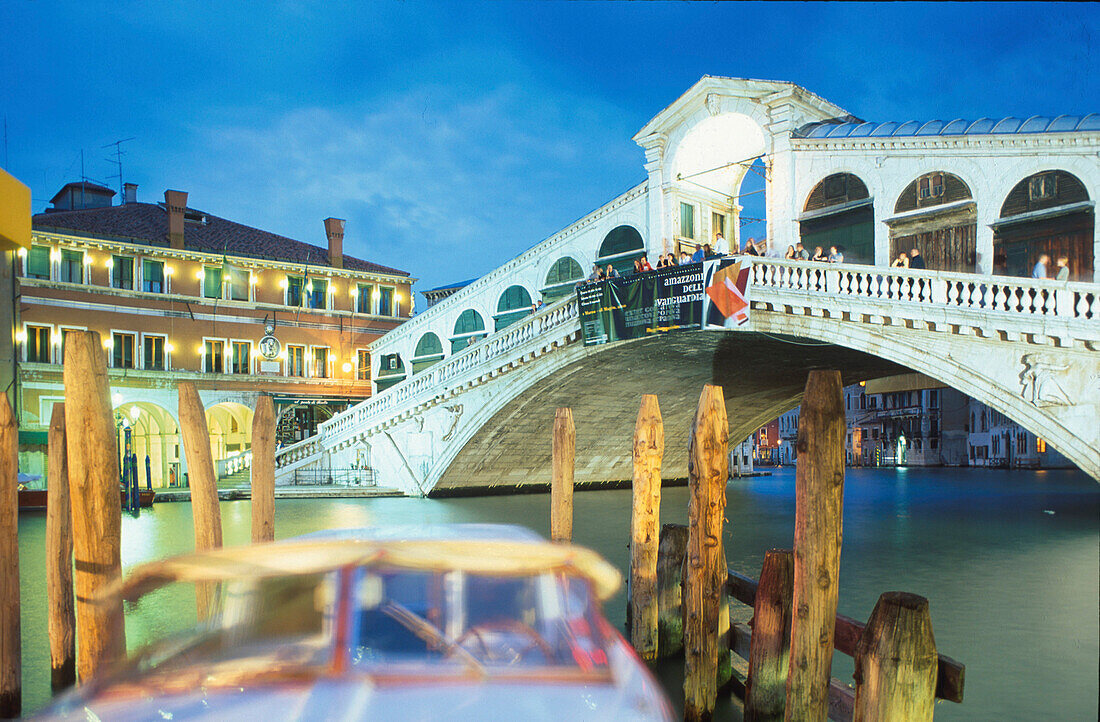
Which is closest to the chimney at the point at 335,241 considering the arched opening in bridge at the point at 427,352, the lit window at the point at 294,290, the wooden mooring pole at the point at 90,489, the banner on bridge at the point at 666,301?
the lit window at the point at 294,290

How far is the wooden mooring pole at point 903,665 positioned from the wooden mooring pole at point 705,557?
1974mm

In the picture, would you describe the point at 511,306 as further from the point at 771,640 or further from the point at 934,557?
the point at 771,640

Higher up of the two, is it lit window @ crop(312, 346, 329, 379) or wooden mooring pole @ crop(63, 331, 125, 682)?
lit window @ crop(312, 346, 329, 379)

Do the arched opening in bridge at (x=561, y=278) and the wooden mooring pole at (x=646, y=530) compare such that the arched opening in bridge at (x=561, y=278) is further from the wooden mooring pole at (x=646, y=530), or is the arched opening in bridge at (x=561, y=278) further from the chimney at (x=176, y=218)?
the wooden mooring pole at (x=646, y=530)

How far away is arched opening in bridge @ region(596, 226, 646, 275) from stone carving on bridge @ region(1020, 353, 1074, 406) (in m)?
10.2

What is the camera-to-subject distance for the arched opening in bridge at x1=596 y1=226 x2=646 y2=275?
832 inches

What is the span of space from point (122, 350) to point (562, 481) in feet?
72.5

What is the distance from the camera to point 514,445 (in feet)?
77.7

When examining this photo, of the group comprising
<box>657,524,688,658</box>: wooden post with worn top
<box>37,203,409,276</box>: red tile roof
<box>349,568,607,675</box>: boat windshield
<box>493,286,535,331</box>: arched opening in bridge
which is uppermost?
<box>37,203,409,276</box>: red tile roof

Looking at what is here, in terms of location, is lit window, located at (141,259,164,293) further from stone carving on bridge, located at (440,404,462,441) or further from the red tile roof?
stone carving on bridge, located at (440,404,462,441)

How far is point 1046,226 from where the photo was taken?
46.2ft

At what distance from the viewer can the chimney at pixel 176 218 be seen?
2606 centimetres

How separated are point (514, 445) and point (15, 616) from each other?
1873cm

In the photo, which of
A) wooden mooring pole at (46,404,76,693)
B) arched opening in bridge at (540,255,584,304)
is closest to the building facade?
arched opening in bridge at (540,255,584,304)
